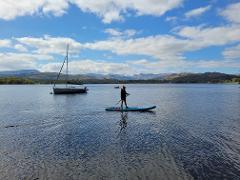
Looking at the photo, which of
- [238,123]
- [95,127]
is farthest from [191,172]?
[238,123]

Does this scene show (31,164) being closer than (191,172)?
No

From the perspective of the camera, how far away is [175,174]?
57.8 feet

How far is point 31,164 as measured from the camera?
63.8ft

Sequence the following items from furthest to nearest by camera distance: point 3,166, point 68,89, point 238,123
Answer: point 68,89 → point 238,123 → point 3,166

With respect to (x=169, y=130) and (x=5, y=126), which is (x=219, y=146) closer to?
(x=169, y=130)

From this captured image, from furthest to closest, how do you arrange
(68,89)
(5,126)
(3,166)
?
(68,89)
(5,126)
(3,166)

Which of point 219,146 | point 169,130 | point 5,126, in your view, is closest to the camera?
point 219,146

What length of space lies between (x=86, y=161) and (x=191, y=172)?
7017 millimetres

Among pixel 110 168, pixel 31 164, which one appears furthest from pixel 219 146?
pixel 31 164

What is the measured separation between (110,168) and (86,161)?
2244mm

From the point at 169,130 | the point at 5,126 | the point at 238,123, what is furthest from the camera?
the point at 238,123

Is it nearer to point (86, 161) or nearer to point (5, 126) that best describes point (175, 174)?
point (86, 161)

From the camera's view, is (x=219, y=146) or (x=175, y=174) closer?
(x=175, y=174)

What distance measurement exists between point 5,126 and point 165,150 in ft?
68.9
